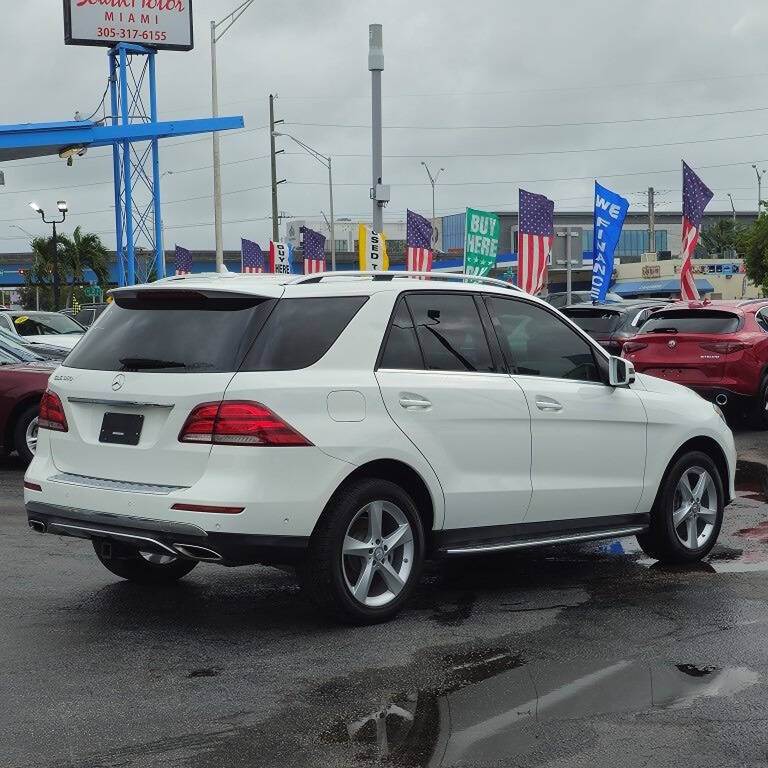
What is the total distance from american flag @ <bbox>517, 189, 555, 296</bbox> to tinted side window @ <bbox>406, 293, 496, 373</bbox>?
2004 centimetres

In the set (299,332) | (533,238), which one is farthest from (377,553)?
(533,238)

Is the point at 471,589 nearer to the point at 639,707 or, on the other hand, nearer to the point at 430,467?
the point at 430,467

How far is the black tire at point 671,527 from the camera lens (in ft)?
25.5

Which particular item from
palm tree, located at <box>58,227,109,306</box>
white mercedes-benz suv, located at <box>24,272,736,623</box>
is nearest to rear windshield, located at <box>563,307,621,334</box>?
white mercedes-benz suv, located at <box>24,272,736,623</box>

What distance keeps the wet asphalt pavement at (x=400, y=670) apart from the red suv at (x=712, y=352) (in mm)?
8542

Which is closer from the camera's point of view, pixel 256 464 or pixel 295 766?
pixel 295 766

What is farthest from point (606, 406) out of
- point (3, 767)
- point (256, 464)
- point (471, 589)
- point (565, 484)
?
point (3, 767)

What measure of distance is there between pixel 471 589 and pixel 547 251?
21125 mm

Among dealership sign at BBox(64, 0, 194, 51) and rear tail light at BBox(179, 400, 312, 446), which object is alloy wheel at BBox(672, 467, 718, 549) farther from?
dealership sign at BBox(64, 0, 194, 51)

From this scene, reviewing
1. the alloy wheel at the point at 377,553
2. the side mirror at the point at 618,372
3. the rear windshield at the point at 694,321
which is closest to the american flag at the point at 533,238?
the rear windshield at the point at 694,321

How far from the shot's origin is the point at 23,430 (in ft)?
41.4

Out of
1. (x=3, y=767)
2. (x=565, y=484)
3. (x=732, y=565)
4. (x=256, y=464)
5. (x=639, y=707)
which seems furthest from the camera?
(x=732, y=565)

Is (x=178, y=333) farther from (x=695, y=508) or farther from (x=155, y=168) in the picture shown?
(x=155, y=168)

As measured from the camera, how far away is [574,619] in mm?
6461
